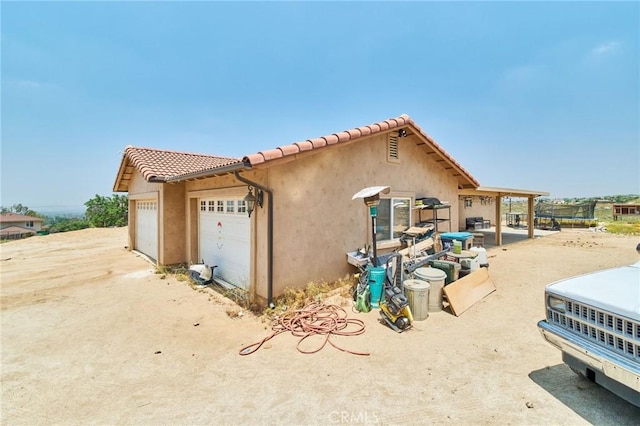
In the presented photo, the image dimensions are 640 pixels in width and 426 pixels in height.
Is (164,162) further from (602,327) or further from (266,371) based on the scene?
(602,327)

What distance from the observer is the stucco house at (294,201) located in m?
6.11

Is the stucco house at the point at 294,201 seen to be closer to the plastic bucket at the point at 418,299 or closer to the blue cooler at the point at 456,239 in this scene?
the blue cooler at the point at 456,239

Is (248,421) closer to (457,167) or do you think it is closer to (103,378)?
(103,378)

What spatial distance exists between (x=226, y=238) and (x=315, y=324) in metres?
4.23

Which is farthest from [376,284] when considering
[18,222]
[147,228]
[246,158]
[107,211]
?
[18,222]

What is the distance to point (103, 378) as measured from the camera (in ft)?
12.2

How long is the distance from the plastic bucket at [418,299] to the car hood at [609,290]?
2288 millimetres

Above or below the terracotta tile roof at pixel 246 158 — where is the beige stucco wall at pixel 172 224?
below

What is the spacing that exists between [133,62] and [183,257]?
9.23 meters

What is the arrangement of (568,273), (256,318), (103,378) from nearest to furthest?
(103,378) → (256,318) → (568,273)

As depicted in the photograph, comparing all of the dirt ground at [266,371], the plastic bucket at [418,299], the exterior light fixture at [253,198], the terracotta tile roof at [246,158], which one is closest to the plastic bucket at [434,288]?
the dirt ground at [266,371]

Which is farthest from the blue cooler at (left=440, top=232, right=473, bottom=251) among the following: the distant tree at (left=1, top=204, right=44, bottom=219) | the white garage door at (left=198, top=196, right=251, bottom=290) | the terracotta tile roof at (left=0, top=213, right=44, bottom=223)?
the distant tree at (left=1, top=204, right=44, bottom=219)

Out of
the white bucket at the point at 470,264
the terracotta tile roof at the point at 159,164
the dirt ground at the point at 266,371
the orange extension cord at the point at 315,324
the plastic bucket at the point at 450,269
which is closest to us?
the dirt ground at the point at 266,371

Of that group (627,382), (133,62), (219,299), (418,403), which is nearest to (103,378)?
(219,299)
